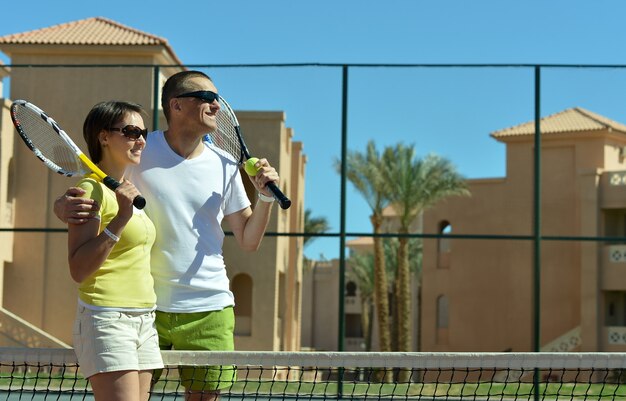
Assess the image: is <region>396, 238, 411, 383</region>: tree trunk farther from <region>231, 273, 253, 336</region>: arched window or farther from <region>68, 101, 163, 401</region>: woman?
<region>68, 101, 163, 401</region>: woman

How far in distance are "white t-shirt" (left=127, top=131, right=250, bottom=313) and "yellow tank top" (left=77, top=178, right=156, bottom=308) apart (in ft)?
0.64

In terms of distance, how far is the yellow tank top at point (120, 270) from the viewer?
3252 mm

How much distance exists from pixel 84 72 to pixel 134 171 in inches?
849

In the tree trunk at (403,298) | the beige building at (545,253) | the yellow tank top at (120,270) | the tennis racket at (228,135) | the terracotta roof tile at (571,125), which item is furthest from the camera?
the terracotta roof tile at (571,125)

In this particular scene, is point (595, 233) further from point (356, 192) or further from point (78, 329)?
point (78, 329)

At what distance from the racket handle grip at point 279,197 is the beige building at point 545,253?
29.7 metres

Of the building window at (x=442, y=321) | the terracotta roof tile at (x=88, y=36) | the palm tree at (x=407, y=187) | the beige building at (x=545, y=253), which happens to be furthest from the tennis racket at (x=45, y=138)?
the building window at (x=442, y=321)

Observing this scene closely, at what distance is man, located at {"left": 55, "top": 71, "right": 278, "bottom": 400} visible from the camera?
3592mm

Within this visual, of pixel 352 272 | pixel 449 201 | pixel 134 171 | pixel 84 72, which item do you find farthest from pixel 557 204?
pixel 134 171

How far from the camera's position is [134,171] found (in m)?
3.63

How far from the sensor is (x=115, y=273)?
10.8 ft

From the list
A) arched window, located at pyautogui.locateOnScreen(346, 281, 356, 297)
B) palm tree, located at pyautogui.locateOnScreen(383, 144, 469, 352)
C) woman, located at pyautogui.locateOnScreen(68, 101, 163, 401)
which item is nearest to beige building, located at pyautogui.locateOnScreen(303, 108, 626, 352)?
palm tree, located at pyautogui.locateOnScreen(383, 144, 469, 352)

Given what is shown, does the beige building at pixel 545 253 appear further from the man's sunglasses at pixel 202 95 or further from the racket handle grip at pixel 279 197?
the man's sunglasses at pixel 202 95

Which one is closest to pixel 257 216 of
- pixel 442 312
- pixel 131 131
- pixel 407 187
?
pixel 131 131
